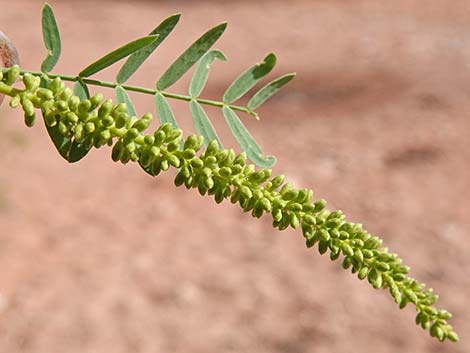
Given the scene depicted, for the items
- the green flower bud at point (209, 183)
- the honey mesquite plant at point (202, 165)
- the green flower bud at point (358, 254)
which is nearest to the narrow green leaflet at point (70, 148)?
the honey mesquite plant at point (202, 165)

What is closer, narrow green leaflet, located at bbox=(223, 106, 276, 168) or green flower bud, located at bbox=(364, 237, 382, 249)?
green flower bud, located at bbox=(364, 237, 382, 249)

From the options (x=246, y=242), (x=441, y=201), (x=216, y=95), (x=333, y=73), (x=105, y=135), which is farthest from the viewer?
(x=333, y=73)

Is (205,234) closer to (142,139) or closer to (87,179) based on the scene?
(87,179)

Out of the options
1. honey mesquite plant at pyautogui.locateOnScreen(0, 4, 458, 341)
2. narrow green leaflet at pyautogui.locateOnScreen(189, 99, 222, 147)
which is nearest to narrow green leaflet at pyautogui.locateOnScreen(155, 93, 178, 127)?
narrow green leaflet at pyautogui.locateOnScreen(189, 99, 222, 147)

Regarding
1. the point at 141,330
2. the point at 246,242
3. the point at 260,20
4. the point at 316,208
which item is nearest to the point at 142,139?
the point at 316,208

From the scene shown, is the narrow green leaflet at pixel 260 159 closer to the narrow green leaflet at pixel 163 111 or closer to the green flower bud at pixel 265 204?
the narrow green leaflet at pixel 163 111

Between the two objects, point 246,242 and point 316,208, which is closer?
point 316,208

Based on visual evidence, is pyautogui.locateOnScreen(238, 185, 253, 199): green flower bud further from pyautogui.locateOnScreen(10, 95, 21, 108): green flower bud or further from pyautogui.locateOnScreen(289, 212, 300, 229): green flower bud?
pyautogui.locateOnScreen(10, 95, 21, 108): green flower bud
